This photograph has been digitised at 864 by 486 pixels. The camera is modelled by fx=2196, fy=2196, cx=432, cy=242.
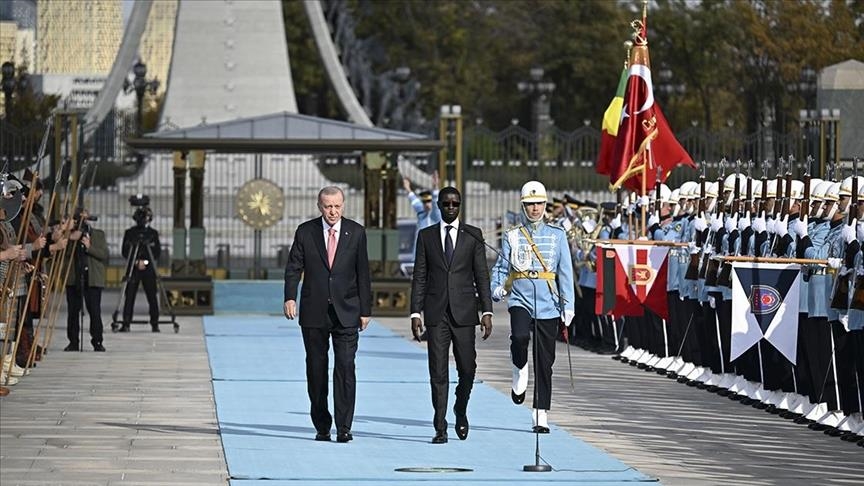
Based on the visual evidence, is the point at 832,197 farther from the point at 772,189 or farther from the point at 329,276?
the point at 329,276

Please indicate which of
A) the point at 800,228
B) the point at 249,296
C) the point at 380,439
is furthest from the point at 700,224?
the point at 249,296

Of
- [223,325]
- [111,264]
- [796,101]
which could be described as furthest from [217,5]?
[223,325]

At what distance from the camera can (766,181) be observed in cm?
1906

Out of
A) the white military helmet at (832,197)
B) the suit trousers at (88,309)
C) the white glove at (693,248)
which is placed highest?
the white military helmet at (832,197)

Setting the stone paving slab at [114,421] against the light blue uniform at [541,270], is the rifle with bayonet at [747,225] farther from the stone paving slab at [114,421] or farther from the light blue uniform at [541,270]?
the stone paving slab at [114,421]

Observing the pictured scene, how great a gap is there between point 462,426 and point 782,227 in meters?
3.76

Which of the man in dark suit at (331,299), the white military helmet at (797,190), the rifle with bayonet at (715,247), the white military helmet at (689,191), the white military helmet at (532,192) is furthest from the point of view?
the white military helmet at (689,191)

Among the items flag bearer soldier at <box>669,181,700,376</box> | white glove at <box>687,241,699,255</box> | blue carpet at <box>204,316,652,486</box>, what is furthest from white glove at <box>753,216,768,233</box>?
blue carpet at <box>204,316,652,486</box>

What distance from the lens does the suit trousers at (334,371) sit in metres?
15.8

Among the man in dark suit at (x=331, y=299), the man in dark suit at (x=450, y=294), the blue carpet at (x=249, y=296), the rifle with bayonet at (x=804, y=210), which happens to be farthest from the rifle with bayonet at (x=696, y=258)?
the blue carpet at (x=249, y=296)

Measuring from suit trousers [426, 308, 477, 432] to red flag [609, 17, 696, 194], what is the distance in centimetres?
799

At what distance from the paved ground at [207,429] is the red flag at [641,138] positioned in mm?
2132

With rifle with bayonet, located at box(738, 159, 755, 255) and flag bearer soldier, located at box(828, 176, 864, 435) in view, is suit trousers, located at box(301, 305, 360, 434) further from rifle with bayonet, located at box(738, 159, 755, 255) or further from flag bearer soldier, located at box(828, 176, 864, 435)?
rifle with bayonet, located at box(738, 159, 755, 255)

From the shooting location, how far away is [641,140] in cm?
2394
